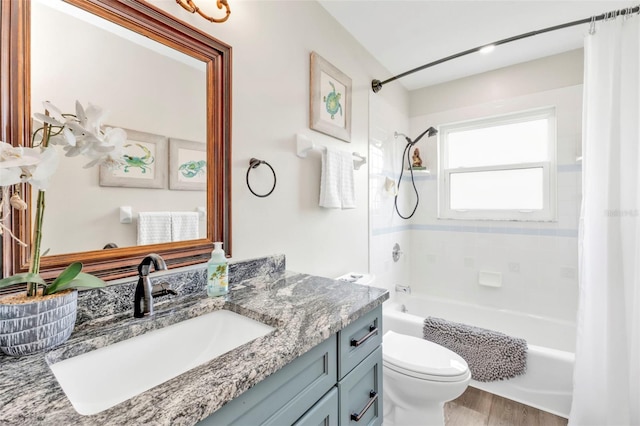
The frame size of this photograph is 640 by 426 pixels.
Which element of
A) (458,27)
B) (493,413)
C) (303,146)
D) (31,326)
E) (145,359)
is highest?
(458,27)

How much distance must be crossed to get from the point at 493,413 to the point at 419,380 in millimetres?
801

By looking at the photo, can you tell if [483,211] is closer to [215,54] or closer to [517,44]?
[517,44]

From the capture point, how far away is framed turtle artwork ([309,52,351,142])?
164 cm

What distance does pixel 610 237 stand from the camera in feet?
4.80

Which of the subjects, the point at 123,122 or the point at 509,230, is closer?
the point at 123,122

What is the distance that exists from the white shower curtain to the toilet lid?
2.30 feet

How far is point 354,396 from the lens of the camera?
0.94 metres

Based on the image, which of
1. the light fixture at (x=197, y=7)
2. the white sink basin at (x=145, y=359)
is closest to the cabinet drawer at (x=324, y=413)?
the white sink basin at (x=145, y=359)

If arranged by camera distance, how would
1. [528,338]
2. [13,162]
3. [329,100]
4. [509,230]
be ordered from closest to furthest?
[13,162] < [329,100] < [528,338] < [509,230]

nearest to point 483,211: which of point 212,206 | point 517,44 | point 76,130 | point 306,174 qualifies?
point 517,44

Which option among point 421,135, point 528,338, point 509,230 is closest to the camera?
point 528,338

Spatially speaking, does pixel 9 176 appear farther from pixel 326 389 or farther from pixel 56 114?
pixel 326 389

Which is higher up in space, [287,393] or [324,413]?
[287,393]

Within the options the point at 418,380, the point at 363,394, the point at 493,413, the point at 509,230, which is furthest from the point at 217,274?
the point at 509,230
